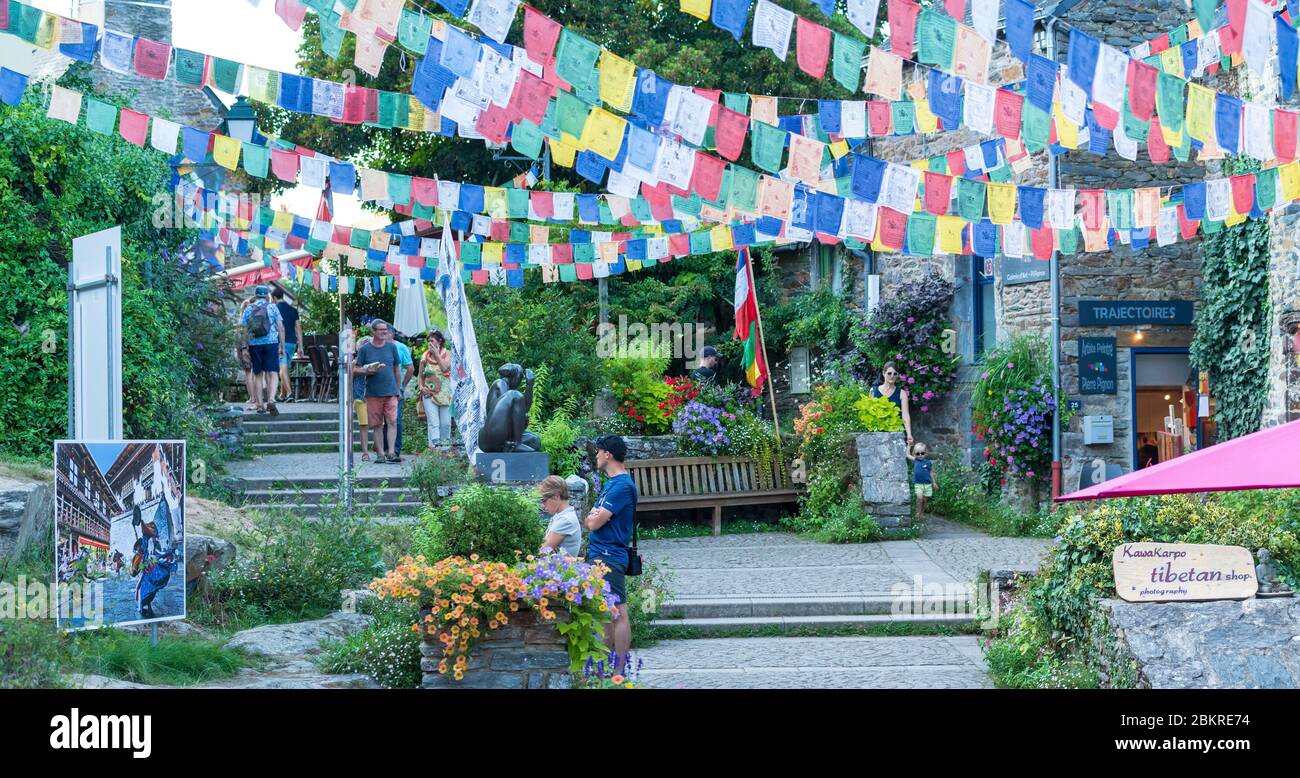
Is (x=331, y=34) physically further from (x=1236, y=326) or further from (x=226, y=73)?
(x=1236, y=326)

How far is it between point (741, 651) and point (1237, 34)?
5.20m

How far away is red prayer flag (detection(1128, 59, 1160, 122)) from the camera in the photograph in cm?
835

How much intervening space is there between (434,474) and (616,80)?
5861 millimetres

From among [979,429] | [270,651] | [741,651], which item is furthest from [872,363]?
[270,651]

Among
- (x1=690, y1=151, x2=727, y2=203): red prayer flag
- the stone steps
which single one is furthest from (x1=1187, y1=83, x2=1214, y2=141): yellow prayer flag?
the stone steps

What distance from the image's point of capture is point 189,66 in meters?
9.23

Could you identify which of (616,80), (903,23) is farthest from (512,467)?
(903,23)

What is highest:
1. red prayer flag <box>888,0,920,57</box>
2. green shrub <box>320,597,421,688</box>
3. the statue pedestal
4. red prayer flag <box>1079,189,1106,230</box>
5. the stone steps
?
red prayer flag <box>888,0,920,57</box>

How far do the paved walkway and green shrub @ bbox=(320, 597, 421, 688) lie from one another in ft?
5.03

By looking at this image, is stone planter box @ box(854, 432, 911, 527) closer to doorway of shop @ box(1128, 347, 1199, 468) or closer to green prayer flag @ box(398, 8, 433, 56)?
doorway of shop @ box(1128, 347, 1199, 468)

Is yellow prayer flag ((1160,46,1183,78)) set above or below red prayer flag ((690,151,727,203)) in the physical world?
above

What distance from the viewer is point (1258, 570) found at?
6809mm

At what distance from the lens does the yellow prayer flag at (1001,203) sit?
10.6 metres
